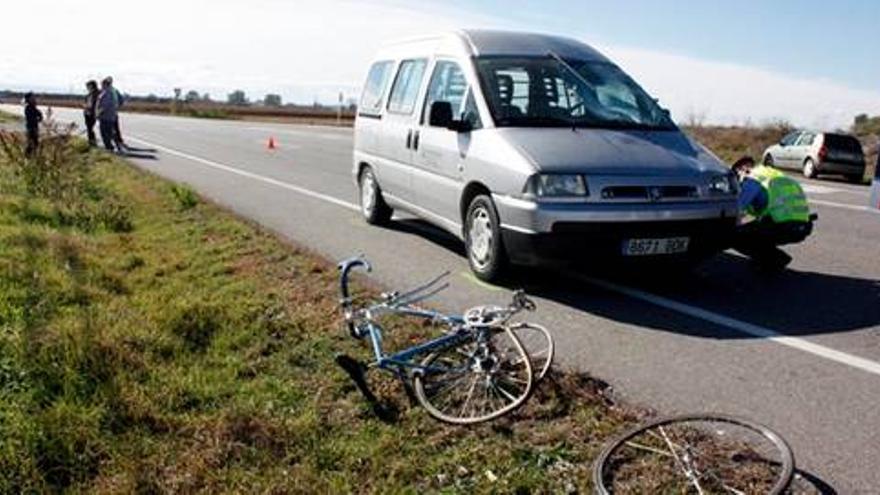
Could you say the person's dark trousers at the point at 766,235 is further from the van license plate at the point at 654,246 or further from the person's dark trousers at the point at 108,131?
the person's dark trousers at the point at 108,131

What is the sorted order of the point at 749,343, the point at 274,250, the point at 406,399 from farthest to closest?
the point at 274,250, the point at 749,343, the point at 406,399

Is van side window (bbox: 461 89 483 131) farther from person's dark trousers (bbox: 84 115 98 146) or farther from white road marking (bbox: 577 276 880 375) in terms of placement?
person's dark trousers (bbox: 84 115 98 146)

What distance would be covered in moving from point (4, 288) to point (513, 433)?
4.39m

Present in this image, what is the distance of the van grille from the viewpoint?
20.8 ft

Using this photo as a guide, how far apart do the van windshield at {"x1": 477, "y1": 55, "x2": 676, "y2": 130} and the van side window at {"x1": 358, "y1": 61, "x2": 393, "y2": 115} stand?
218 cm

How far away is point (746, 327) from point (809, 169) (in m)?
20.3

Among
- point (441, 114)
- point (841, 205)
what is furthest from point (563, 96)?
point (841, 205)

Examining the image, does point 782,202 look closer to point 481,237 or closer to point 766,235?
point 766,235

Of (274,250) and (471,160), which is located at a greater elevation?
(471,160)

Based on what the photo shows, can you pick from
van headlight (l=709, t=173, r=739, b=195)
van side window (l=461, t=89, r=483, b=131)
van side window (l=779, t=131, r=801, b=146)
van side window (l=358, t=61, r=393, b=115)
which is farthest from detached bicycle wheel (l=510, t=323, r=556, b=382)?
van side window (l=779, t=131, r=801, b=146)

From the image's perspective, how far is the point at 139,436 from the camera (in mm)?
4137

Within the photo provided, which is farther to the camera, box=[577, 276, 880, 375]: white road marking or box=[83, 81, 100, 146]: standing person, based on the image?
box=[83, 81, 100, 146]: standing person

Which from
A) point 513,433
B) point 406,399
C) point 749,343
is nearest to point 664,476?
point 513,433

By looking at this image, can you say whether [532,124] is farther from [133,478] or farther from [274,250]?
[133,478]
